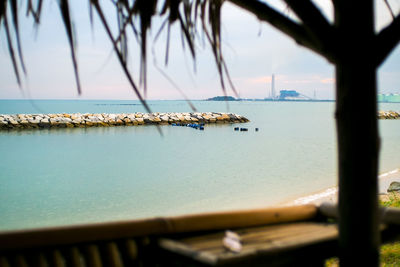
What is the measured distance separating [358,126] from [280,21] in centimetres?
32

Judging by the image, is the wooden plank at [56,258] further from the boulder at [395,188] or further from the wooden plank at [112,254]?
the boulder at [395,188]

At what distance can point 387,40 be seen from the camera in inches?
36.1

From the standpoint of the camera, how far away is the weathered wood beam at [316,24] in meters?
0.90

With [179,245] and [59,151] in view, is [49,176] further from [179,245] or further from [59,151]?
[179,245]

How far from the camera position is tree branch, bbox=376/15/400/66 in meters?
0.90

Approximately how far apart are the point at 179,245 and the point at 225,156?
41.0 feet

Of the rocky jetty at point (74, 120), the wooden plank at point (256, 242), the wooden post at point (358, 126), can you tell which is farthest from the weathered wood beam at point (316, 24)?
the rocky jetty at point (74, 120)

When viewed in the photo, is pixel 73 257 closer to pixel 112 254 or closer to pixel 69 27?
pixel 112 254

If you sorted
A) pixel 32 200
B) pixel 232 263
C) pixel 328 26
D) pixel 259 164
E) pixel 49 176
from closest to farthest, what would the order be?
1. pixel 232 263
2. pixel 328 26
3. pixel 32 200
4. pixel 49 176
5. pixel 259 164

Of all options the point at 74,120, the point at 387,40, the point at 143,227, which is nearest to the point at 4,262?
the point at 143,227

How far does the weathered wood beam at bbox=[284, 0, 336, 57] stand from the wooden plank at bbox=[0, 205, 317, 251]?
1.66ft

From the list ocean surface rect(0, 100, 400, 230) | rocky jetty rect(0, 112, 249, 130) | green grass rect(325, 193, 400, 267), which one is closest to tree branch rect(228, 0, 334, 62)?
green grass rect(325, 193, 400, 267)

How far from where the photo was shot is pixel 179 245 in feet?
2.98

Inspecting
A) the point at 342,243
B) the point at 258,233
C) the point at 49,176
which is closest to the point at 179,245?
the point at 258,233
